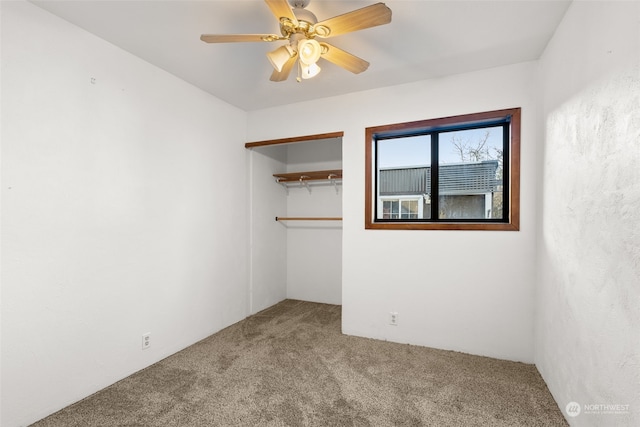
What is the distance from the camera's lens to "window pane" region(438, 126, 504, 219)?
275cm

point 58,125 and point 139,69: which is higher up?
point 139,69

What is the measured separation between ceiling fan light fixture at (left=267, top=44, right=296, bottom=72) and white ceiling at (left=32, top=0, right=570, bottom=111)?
0.24 metres

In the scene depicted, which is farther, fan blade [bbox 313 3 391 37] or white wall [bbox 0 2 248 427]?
white wall [bbox 0 2 248 427]

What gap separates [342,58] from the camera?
1.96 metres

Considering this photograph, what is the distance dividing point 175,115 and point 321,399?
2657 millimetres

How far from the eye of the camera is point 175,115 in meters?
2.71

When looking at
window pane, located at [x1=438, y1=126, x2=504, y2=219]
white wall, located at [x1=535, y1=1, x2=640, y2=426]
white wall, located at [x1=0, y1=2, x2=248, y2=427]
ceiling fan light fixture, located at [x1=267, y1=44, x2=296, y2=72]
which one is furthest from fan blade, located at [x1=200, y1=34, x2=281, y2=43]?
window pane, located at [x1=438, y1=126, x2=504, y2=219]

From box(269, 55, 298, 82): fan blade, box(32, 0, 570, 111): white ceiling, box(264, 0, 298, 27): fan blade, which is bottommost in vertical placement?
box(269, 55, 298, 82): fan blade

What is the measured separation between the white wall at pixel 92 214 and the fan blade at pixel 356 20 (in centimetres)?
166

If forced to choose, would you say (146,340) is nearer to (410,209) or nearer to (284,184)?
(284,184)

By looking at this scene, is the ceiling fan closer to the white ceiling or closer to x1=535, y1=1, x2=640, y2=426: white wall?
the white ceiling

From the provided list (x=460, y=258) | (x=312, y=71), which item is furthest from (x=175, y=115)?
(x=460, y=258)

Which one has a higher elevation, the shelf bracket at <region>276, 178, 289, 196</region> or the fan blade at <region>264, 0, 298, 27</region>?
the fan blade at <region>264, 0, 298, 27</region>

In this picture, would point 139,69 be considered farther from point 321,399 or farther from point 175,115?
point 321,399
